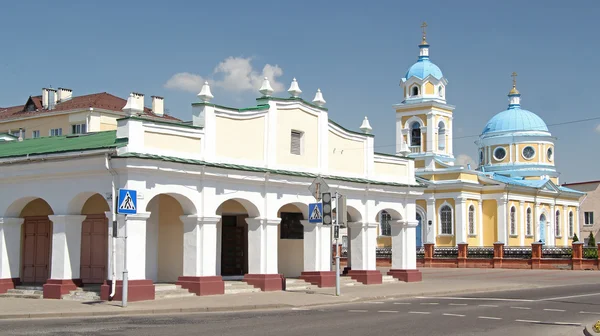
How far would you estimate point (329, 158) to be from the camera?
2848 cm

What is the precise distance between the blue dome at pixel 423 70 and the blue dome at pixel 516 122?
33.4 feet

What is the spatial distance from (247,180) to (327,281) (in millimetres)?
5073

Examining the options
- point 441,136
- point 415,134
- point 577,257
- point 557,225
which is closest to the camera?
point 577,257

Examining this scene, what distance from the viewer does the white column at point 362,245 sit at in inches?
1157

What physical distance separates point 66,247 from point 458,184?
133 ft

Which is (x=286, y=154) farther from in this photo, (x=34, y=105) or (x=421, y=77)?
(x=421, y=77)

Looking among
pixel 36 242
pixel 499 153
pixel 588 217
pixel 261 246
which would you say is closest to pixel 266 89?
pixel 261 246

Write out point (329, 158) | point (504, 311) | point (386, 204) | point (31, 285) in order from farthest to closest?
point (386, 204) < point (329, 158) < point (31, 285) < point (504, 311)

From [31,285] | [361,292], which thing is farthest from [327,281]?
[31,285]

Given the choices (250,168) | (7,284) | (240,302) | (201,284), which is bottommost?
(240,302)

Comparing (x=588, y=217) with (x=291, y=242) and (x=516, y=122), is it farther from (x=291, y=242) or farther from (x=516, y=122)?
(x=291, y=242)

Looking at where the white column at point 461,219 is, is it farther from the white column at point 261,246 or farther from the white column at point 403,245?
the white column at point 261,246

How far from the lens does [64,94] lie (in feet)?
157

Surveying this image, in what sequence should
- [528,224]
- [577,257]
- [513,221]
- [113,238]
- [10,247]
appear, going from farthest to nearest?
[528,224] → [513,221] → [577,257] → [10,247] → [113,238]
